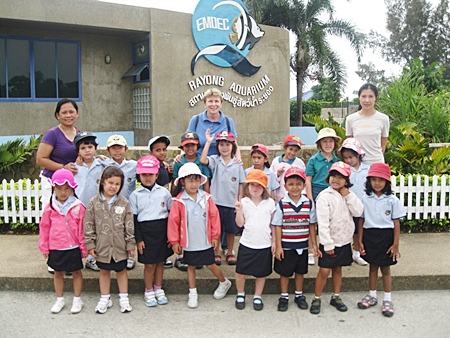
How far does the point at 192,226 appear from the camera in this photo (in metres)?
4.41

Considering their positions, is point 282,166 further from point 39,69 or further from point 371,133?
point 39,69

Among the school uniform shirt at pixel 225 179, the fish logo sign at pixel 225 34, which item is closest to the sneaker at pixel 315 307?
the school uniform shirt at pixel 225 179

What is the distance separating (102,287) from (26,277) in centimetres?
99

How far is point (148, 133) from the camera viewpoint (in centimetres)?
1340

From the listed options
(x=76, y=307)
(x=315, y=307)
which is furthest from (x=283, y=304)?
(x=76, y=307)

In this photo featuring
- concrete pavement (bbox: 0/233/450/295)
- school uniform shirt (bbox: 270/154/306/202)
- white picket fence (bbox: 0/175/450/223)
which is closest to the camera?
concrete pavement (bbox: 0/233/450/295)

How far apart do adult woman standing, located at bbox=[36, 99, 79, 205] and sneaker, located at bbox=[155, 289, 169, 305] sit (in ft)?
4.50

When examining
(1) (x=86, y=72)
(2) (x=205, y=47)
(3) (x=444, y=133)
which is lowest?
(3) (x=444, y=133)

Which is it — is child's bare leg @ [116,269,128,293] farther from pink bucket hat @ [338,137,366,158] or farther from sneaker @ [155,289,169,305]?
pink bucket hat @ [338,137,366,158]

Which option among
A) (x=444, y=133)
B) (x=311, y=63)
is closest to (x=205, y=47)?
(x=444, y=133)

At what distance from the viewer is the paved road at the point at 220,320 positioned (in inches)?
154

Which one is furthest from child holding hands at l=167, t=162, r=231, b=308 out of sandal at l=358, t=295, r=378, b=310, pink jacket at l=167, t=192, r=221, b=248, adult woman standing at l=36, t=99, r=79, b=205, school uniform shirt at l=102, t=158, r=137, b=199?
sandal at l=358, t=295, r=378, b=310

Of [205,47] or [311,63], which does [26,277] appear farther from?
[311,63]

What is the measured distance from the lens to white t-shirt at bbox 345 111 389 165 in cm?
509
